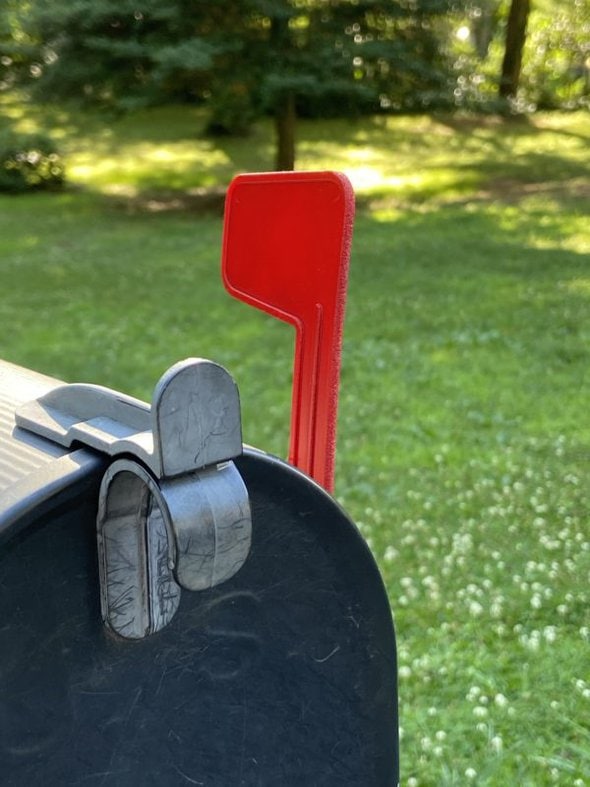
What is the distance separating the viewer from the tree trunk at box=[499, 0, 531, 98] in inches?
790

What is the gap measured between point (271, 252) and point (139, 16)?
12007mm

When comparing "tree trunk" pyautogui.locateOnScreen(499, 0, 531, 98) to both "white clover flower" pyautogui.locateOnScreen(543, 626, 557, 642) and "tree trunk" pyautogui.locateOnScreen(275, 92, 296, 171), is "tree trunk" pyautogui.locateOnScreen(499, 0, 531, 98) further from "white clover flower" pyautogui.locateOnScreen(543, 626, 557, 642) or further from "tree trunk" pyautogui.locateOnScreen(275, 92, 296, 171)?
"white clover flower" pyautogui.locateOnScreen(543, 626, 557, 642)

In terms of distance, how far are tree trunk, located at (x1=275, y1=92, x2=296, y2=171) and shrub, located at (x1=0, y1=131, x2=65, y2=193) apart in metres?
5.10

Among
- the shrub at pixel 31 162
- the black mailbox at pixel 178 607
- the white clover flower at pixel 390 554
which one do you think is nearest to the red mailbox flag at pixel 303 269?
the black mailbox at pixel 178 607

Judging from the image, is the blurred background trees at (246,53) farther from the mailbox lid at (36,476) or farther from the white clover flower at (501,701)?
the mailbox lid at (36,476)

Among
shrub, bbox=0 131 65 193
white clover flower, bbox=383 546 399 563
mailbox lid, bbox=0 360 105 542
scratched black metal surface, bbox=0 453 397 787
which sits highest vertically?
mailbox lid, bbox=0 360 105 542

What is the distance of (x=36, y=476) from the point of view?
1179 millimetres

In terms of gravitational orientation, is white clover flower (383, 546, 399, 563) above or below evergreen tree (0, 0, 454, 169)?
below

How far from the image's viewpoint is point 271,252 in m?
1.74

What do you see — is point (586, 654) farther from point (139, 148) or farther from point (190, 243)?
point (139, 148)

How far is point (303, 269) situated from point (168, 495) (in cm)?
70

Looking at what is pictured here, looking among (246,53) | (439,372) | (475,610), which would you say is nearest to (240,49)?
(246,53)

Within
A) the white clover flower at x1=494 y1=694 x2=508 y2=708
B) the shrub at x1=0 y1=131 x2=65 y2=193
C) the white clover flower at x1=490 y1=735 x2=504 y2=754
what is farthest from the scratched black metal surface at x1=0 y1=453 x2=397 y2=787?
the shrub at x1=0 y1=131 x2=65 y2=193

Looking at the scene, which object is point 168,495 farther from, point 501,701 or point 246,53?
point 246,53
